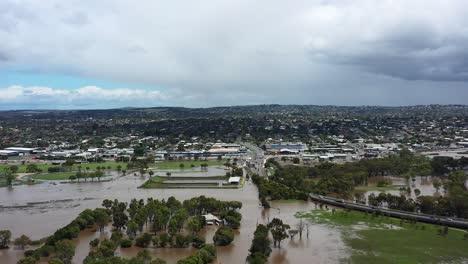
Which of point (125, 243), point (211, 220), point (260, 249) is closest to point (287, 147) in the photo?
point (211, 220)

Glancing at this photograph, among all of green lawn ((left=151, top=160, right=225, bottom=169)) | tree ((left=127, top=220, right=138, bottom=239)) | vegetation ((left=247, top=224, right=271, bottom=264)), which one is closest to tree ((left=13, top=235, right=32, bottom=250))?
tree ((left=127, top=220, right=138, bottom=239))

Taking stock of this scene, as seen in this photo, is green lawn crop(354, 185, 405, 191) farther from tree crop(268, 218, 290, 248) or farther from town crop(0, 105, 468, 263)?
tree crop(268, 218, 290, 248)

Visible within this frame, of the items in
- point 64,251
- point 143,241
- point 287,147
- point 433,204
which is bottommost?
point 143,241

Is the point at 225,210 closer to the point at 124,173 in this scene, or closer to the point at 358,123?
the point at 124,173

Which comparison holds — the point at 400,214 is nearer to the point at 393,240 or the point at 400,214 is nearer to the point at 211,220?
the point at 393,240

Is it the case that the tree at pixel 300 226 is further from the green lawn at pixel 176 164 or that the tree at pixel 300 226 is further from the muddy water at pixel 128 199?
the green lawn at pixel 176 164
